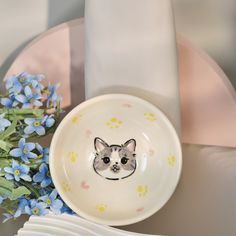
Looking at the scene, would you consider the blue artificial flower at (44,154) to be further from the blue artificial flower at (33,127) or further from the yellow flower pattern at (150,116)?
the yellow flower pattern at (150,116)

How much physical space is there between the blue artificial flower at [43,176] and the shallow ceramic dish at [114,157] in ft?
0.10

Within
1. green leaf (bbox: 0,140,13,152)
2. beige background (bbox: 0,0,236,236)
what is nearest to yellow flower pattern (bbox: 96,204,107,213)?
beige background (bbox: 0,0,236,236)

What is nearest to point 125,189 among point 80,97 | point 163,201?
point 163,201

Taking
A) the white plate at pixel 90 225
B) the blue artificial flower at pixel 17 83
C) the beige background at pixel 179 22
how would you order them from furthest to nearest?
the beige background at pixel 179 22, the blue artificial flower at pixel 17 83, the white plate at pixel 90 225

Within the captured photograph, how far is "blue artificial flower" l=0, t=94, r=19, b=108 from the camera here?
923mm

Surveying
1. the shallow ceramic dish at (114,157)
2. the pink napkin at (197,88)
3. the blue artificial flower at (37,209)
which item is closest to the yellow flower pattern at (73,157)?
the shallow ceramic dish at (114,157)

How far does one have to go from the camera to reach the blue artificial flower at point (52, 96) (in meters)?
0.94

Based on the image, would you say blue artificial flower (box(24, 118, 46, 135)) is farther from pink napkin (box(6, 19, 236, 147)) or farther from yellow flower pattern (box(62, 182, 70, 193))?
pink napkin (box(6, 19, 236, 147))

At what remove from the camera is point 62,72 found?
3.49 ft

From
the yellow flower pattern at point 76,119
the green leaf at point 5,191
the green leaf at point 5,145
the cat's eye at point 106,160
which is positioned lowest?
the green leaf at point 5,191

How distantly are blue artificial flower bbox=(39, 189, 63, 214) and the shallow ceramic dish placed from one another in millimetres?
26

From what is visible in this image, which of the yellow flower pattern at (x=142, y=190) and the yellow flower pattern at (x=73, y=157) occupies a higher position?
the yellow flower pattern at (x=73, y=157)

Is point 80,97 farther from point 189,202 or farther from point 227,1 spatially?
point 227,1

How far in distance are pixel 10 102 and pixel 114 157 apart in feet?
0.84
